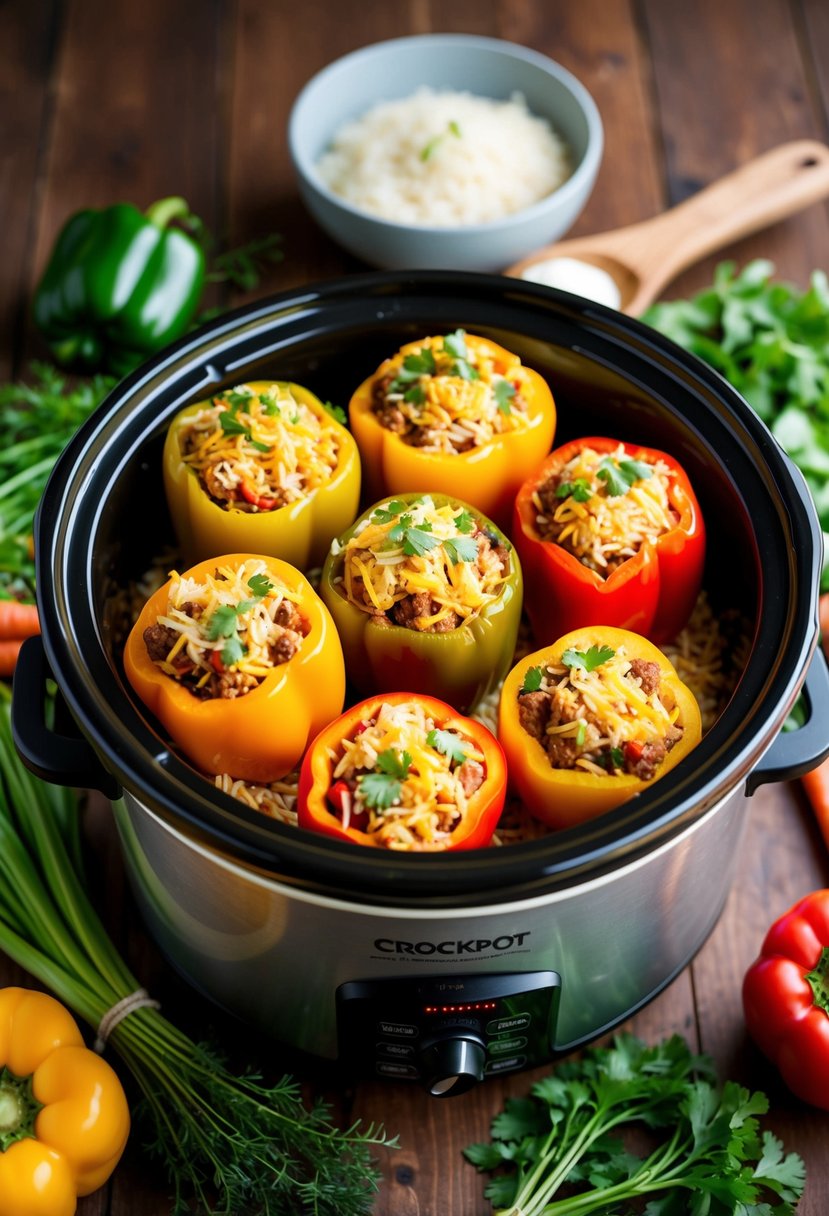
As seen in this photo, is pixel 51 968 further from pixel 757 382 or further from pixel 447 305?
pixel 757 382

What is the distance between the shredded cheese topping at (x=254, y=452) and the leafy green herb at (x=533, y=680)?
522mm

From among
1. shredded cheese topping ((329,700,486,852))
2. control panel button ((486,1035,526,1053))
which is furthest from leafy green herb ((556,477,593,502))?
control panel button ((486,1035,526,1053))

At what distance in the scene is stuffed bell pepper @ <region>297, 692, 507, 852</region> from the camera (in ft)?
5.91

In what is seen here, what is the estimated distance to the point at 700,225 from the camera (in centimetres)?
335

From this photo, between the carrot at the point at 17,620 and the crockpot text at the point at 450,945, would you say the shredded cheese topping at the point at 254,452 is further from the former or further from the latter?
the crockpot text at the point at 450,945

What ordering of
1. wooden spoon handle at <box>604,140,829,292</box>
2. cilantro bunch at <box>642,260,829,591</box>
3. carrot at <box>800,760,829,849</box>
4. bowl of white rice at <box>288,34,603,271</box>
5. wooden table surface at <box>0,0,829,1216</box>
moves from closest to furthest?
carrot at <box>800,760,829,849</box> < cilantro bunch at <box>642,260,829,591</box> < bowl of white rice at <box>288,34,603,271</box> < wooden spoon handle at <box>604,140,829,292</box> < wooden table surface at <box>0,0,829,1216</box>

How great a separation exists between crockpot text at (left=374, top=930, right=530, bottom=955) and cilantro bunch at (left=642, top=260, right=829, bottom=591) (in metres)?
1.49

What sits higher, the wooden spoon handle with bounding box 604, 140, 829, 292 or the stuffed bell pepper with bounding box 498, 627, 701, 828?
the wooden spoon handle with bounding box 604, 140, 829, 292

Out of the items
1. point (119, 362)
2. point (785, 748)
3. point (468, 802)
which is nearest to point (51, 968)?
point (468, 802)

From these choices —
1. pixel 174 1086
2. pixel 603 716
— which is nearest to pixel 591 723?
pixel 603 716

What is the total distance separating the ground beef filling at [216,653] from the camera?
1944mm

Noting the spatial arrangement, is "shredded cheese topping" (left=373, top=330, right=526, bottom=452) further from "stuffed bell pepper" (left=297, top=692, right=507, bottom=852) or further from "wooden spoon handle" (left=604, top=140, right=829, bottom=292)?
"wooden spoon handle" (left=604, top=140, right=829, bottom=292)

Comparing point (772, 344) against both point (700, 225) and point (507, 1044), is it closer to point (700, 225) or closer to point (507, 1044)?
point (700, 225)

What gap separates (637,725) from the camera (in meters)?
1.90
